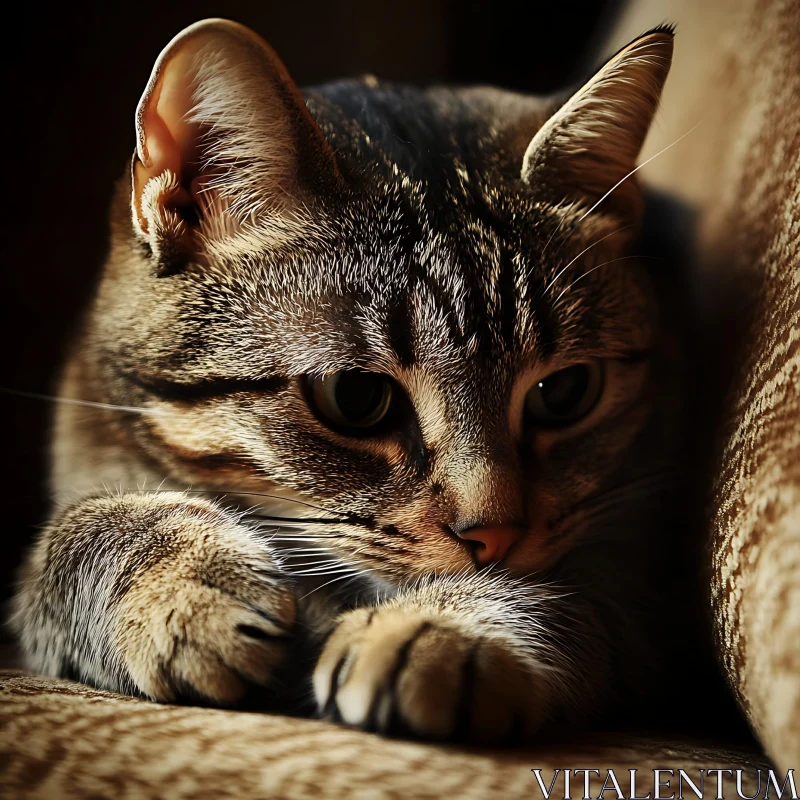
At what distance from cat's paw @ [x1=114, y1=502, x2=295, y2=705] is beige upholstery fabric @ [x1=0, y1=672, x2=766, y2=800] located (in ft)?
0.09

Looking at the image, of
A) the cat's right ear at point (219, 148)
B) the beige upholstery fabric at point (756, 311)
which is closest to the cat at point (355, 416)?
the cat's right ear at point (219, 148)

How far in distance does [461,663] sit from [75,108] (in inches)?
34.0

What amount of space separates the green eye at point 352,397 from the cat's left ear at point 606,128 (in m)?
0.30

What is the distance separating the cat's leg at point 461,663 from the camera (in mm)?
606

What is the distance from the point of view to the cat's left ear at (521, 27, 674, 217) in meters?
0.80

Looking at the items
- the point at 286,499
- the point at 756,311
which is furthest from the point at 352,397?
the point at 756,311

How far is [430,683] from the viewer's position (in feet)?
1.99

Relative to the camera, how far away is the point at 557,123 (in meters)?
0.82

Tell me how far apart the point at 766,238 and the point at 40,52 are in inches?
34.8

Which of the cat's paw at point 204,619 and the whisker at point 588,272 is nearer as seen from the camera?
the cat's paw at point 204,619

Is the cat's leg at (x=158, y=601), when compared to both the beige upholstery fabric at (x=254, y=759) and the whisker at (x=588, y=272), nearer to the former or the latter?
the beige upholstery fabric at (x=254, y=759)

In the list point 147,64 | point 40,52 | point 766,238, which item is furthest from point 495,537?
point 40,52

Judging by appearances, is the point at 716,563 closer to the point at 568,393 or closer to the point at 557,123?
the point at 568,393

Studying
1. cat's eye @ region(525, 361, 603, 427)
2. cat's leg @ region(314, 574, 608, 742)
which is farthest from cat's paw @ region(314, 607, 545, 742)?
cat's eye @ region(525, 361, 603, 427)
